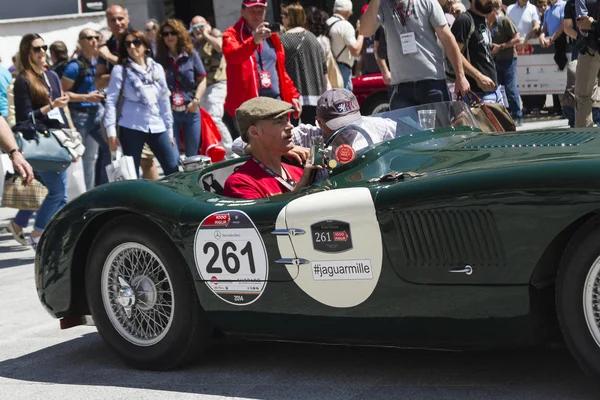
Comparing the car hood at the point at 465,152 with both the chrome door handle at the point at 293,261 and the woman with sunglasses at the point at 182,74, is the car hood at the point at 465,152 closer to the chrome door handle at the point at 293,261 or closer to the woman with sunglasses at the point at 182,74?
the chrome door handle at the point at 293,261

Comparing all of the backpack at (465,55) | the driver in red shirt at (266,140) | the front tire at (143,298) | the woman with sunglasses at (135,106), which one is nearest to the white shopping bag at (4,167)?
the woman with sunglasses at (135,106)

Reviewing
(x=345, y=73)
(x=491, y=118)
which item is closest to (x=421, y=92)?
(x=491, y=118)

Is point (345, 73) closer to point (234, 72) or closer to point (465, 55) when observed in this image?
point (465, 55)

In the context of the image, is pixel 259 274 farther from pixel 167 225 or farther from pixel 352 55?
pixel 352 55

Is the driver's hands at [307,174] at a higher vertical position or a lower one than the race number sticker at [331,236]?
higher

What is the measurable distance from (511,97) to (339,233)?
10151 millimetres

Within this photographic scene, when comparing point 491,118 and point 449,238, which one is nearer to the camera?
point 449,238

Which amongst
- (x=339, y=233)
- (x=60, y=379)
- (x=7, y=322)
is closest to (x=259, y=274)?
(x=339, y=233)

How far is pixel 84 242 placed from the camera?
17.9 feet

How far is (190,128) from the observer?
10.8 m

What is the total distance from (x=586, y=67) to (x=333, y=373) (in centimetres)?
526

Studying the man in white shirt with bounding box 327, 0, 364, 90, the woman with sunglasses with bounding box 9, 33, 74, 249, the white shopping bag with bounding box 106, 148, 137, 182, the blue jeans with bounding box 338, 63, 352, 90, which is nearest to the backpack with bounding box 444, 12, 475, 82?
the white shopping bag with bounding box 106, 148, 137, 182

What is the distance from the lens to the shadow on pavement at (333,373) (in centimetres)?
432

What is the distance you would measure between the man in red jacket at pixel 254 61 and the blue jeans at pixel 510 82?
5245 mm
